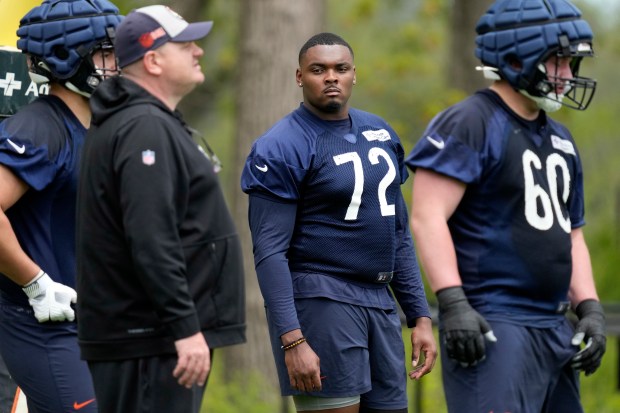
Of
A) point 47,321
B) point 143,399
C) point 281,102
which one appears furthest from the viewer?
point 281,102

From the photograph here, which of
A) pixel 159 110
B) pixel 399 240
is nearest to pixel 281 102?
pixel 399 240

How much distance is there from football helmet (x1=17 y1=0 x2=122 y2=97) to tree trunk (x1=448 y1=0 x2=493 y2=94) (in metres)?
6.53

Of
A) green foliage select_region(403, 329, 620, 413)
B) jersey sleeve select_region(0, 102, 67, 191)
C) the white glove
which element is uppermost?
jersey sleeve select_region(0, 102, 67, 191)

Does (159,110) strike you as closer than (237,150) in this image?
Yes

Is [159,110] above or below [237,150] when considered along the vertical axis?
above

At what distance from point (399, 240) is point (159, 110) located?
63.3 inches

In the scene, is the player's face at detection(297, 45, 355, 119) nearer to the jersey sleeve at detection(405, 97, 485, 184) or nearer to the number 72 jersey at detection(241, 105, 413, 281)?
the number 72 jersey at detection(241, 105, 413, 281)

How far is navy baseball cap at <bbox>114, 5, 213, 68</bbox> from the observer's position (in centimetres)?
407

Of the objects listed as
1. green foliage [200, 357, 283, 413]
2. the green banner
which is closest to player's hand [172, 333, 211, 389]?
the green banner

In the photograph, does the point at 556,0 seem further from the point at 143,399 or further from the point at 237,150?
the point at 237,150

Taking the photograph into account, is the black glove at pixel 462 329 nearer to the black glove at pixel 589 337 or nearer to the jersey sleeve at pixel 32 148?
the black glove at pixel 589 337

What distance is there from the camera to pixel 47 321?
490cm

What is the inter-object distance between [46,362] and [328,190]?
52.1 inches

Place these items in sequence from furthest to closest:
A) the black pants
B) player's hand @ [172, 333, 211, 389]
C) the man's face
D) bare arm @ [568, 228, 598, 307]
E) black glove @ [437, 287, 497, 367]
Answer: bare arm @ [568, 228, 598, 307] → black glove @ [437, 287, 497, 367] → the man's face → the black pants → player's hand @ [172, 333, 211, 389]
